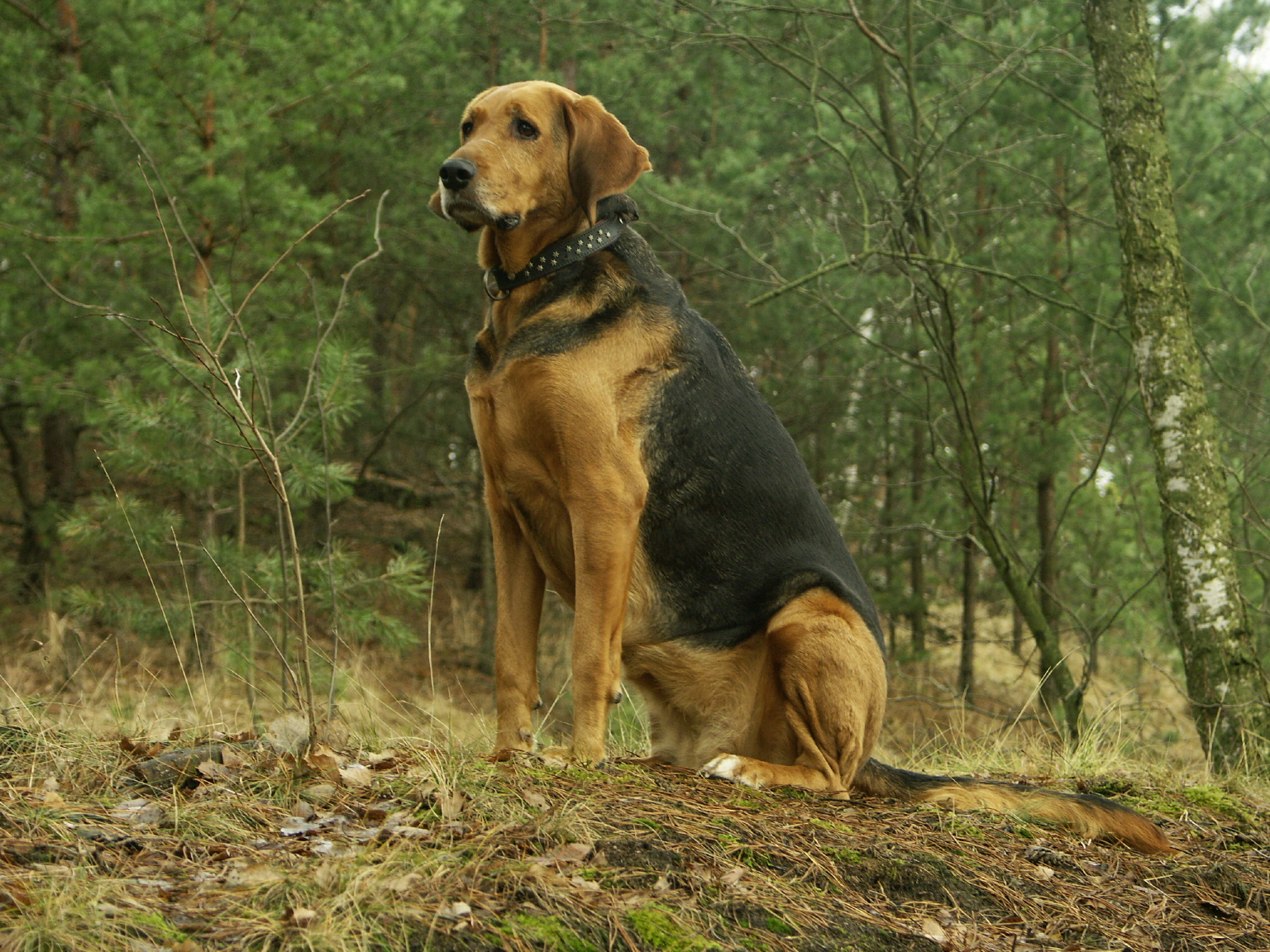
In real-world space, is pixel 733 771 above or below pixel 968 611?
below

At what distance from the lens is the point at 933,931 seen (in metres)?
2.76

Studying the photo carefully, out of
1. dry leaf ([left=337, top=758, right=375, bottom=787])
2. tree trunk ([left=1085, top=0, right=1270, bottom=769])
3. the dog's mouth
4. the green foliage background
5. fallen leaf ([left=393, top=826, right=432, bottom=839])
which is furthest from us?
the green foliage background

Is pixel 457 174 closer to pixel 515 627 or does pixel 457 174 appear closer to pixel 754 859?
pixel 515 627

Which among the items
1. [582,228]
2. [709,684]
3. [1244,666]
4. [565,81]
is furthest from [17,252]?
[1244,666]

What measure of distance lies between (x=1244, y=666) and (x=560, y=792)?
14.5ft

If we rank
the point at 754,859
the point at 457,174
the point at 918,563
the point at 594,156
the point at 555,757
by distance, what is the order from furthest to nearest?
1. the point at 918,563
2. the point at 594,156
3. the point at 457,174
4. the point at 555,757
5. the point at 754,859

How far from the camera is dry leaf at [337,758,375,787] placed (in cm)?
312

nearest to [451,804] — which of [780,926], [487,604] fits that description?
[780,926]

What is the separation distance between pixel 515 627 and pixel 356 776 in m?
1.05

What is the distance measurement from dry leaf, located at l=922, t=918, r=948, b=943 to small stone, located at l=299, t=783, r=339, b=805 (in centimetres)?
163

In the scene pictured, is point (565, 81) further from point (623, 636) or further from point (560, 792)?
point (560, 792)

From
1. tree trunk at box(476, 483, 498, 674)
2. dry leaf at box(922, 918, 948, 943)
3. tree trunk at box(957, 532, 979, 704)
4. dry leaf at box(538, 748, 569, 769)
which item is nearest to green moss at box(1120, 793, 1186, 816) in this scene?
dry leaf at box(922, 918, 948, 943)

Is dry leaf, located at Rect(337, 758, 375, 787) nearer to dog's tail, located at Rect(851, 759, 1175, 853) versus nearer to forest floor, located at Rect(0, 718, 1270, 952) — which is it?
forest floor, located at Rect(0, 718, 1270, 952)

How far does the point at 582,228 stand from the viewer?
4023mm
